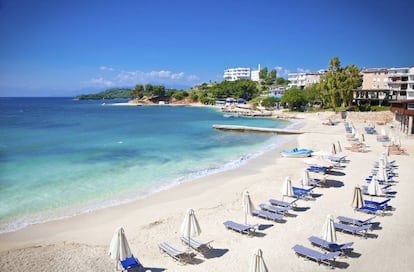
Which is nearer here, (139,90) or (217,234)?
(217,234)

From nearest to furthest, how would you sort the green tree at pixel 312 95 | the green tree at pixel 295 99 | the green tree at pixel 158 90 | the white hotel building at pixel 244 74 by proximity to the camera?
the green tree at pixel 312 95
the green tree at pixel 295 99
the green tree at pixel 158 90
the white hotel building at pixel 244 74

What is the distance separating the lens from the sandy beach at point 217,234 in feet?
29.2

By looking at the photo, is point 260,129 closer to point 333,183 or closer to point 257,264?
point 333,183

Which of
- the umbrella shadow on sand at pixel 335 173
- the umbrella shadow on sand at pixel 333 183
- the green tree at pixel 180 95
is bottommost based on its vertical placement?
the umbrella shadow on sand at pixel 333 183

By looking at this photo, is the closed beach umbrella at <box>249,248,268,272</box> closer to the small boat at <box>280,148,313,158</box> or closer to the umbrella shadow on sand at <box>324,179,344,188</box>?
the umbrella shadow on sand at <box>324,179,344,188</box>

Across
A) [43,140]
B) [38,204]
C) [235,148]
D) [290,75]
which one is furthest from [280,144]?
[290,75]

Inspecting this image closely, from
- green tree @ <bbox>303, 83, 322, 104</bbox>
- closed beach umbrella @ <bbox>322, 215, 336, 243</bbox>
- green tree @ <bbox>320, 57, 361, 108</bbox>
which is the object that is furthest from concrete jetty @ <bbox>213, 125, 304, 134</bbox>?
green tree @ <bbox>303, 83, 322, 104</bbox>

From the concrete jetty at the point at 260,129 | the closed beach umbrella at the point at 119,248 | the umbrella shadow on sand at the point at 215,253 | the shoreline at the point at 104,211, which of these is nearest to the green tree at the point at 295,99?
the concrete jetty at the point at 260,129

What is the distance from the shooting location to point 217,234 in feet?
35.3

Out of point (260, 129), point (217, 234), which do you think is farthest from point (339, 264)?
point (260, 129)

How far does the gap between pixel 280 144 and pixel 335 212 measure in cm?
2014

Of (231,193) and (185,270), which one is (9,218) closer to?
(185,270)

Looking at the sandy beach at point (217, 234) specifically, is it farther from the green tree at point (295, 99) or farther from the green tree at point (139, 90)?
the green tree at point (139, 90)

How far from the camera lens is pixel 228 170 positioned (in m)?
21.1
